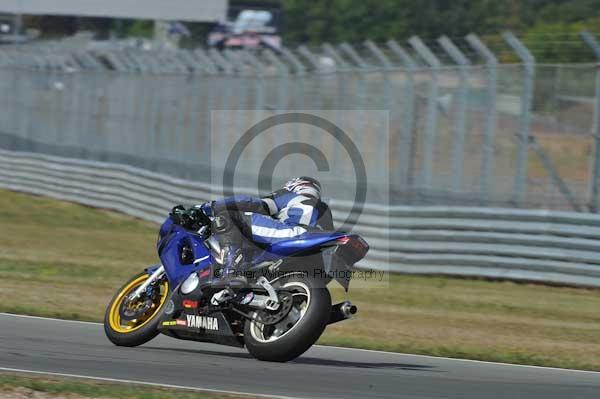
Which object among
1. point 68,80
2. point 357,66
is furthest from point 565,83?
point 68,80

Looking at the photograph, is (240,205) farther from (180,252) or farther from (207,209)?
(180,252)

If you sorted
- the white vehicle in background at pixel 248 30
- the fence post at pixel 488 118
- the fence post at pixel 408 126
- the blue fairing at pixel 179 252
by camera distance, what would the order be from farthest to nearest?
the white vehicle in background at pixel 248 30 < the fence post at pixel 408 126 < the fence post at pixel 488 118 < the blue fairing at pixel 179 252

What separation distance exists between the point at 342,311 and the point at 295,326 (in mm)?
456

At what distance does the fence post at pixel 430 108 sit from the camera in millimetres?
16656

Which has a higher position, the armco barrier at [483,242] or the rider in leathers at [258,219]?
the rider in leathers at [258,219]

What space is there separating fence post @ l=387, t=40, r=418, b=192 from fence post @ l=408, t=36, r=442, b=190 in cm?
27

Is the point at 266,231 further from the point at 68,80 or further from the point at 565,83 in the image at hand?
the point at 68,80

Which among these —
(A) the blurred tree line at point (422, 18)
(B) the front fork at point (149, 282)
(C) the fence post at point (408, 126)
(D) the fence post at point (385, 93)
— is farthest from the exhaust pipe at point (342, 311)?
(A) the blurred tree line at point (422, 18)

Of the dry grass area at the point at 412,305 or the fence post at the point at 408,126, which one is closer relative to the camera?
the dry grass area at the point at 412,305

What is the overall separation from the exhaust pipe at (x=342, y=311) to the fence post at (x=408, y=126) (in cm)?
869

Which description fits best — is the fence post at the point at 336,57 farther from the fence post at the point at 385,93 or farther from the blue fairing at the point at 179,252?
the blue fairing at the point at 179,252

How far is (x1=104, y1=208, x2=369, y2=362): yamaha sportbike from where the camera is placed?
8.23 m

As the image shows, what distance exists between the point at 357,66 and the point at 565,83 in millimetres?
4346

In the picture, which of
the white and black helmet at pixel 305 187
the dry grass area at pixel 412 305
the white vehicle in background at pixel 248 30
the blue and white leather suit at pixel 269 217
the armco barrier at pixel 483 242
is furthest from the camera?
the white vehicle in background at pixel 248 30
